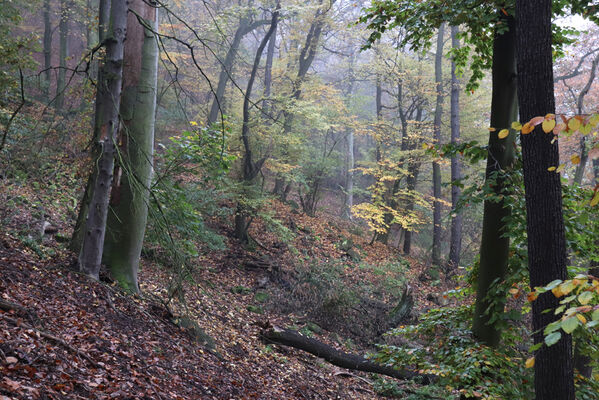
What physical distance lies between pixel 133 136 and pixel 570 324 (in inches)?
208

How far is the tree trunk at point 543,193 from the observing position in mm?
3131

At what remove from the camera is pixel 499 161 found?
186 inches

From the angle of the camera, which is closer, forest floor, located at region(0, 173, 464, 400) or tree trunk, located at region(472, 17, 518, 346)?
forest floor, located at region(0, 173, 464, 400)

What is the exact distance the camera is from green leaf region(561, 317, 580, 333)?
1.64m

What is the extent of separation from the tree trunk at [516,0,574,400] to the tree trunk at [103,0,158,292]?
454 centimetres

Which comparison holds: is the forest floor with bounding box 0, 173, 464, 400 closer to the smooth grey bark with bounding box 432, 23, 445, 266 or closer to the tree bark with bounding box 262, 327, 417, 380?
the tree bark with bounding box 262, 327, 417, 380

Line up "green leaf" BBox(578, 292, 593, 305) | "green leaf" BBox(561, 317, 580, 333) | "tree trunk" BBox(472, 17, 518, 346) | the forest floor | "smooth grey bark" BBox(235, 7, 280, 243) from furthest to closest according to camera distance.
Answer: "smooth grey bark" BBox(235, 7, 280, 243) < "tree trunk" BBox(472, 17, 518, 346) < the forest floor < "green leaf" BBox(578, 292, 593, 305) < "green leaf" BBox(561, 317, 580, 333)

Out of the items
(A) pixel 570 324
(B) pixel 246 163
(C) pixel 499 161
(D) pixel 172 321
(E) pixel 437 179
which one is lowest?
(D) pixel 172 321

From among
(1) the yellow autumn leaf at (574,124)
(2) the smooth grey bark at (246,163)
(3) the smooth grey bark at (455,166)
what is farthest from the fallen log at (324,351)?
(3) the smooth grey bark at (455,166)

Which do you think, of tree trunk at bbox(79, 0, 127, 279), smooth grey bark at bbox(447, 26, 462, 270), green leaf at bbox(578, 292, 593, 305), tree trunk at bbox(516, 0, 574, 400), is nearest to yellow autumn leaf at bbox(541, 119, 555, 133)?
green leaf at bbox(578, 292, 593, 305)

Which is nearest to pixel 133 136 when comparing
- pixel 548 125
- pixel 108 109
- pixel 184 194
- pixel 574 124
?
pixel 108 109

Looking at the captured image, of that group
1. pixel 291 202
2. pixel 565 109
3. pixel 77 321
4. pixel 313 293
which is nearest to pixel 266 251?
pixel 313 293

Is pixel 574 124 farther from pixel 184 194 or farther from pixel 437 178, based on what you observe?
pixel 437 178

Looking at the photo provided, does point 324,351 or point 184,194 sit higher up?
point 184,194
